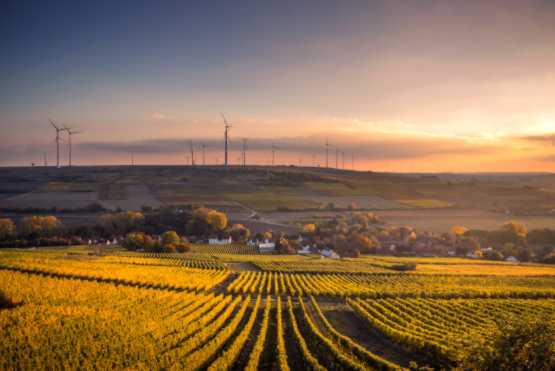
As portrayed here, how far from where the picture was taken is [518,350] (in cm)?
1100

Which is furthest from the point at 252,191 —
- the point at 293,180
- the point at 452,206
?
the point at 452,206

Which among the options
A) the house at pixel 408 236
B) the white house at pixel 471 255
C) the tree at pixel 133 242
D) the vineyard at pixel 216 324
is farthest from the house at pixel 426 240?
the tree at pixel 133 242

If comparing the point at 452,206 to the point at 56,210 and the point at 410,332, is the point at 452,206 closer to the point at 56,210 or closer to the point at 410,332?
the point at 410,332

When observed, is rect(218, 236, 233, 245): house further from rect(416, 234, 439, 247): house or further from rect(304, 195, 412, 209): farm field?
rect(416, 234, 439, 247): house

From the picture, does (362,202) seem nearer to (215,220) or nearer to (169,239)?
(215,220)

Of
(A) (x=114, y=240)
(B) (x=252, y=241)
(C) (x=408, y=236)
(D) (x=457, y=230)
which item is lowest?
(B) (x=252, y=241)

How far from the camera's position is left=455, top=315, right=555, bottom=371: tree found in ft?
35.4

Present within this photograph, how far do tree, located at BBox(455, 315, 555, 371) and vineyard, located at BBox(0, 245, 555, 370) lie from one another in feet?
2.67

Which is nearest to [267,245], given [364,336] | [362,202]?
[362,202]

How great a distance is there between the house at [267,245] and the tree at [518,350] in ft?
248

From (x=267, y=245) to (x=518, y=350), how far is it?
78775mm

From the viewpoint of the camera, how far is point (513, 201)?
13400cm

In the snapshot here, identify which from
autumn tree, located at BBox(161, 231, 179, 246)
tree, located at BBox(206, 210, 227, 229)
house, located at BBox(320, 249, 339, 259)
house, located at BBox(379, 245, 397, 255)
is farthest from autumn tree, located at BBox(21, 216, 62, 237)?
house, located at BBox(379, 245, 397, 255)

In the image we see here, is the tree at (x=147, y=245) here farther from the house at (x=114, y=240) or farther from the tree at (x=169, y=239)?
the house at (x=114, y=240)
